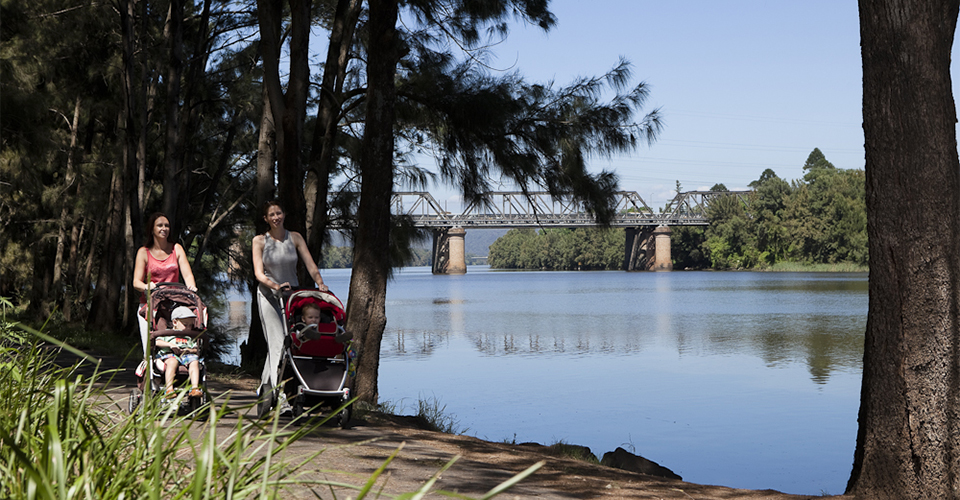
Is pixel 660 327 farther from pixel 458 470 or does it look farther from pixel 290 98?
pixel 458 470

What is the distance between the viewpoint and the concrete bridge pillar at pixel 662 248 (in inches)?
3627

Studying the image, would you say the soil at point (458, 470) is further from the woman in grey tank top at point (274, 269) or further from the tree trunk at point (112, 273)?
the tree trunk at point (112, 273)

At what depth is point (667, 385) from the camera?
14422 millimetres

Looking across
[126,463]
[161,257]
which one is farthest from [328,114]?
[126,463]

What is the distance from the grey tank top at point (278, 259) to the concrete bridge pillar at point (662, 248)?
8839cm

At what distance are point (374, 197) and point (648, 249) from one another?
92593 mm

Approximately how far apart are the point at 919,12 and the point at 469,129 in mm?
5505

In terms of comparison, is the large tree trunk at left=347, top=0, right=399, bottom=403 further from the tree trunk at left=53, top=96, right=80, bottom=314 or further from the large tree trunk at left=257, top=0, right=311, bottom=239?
Result: the tree trunk at left=53, top=96, right=80, bottom=314

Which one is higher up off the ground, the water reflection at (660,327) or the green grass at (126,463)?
the green grass at (126,463)

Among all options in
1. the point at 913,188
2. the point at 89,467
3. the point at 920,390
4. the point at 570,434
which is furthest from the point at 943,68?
the point at 570,434

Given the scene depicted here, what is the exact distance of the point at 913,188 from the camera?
4953 millimetres

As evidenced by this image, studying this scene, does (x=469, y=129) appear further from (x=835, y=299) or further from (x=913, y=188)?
(x=835, y=299)

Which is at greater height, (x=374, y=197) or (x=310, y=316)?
(x=374, y=197)

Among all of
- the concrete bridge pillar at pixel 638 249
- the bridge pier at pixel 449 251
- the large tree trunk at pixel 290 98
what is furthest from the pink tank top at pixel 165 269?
the concrete bridge pillar at pixel 638 249
